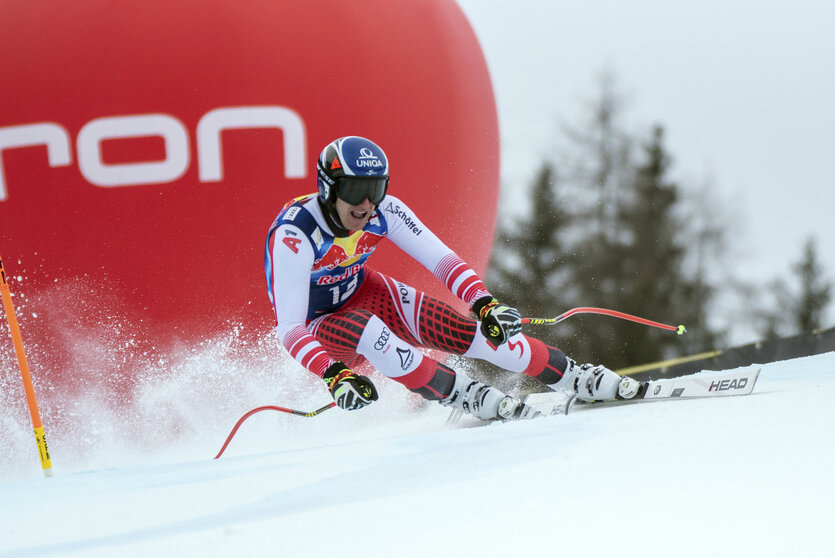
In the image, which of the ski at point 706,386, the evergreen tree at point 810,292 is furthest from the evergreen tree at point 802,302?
the ski at point 706,386

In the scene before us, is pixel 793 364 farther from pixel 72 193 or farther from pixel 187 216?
pixel 72 193

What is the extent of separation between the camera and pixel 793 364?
5406mm

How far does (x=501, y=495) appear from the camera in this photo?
97.1 inches

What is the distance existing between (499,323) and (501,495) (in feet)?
5.12

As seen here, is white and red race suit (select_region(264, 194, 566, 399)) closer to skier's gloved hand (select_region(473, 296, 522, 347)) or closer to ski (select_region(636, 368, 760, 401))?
skier's gloved hand (select_region(473, 296, 522, 347))

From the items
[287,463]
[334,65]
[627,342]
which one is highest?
[334,65]

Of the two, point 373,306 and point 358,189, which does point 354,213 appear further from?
point 373,306

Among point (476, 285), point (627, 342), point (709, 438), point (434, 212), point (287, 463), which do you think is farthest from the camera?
point (627, 342)

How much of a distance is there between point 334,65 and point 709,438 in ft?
8.98

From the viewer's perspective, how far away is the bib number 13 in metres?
4.28

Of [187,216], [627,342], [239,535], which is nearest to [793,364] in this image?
[187,216]

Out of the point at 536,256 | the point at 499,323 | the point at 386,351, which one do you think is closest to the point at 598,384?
the point at 499,323

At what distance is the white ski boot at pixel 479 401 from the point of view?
4.32 metres

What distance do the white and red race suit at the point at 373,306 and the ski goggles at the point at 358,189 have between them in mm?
184
